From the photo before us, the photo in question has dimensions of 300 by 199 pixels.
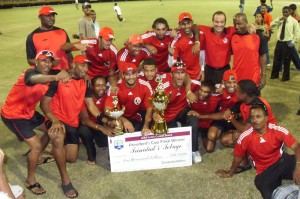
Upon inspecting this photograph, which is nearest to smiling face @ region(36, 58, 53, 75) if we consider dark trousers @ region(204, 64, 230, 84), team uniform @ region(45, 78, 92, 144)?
team uniform @ region(45, 78, 92, 144)

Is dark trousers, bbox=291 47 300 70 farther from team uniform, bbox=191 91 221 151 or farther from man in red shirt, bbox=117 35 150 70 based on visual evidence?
man in red shirt, bbox=117 35 150 70

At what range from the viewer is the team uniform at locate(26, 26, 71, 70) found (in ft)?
22.6

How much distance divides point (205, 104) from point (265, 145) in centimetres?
188

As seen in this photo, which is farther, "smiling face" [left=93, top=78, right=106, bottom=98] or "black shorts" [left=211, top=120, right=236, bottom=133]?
"black shorts" [left=211, top=120, right=236, bottom=133]

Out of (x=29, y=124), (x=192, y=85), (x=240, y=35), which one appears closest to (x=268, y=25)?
(x=240, y=35)

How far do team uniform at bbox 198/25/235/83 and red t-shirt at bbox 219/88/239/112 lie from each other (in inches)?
37.4

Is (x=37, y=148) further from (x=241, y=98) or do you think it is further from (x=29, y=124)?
(x=241, y=98)

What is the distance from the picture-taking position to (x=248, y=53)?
7.07 metres

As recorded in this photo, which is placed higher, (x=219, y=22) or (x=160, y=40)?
(x=219, y=22)

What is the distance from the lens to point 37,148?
5.33 metres

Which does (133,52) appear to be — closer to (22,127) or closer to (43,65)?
(43,65)

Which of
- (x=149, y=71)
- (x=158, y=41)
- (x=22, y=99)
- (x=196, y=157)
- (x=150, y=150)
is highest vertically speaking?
(x=158, y=41)

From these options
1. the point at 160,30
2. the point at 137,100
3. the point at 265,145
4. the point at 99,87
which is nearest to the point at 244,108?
the point at 265,145

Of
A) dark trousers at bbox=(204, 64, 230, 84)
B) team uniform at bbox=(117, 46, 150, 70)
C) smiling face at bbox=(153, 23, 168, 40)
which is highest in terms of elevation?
smiling face at bbox=(153, 23, 168, 40)
